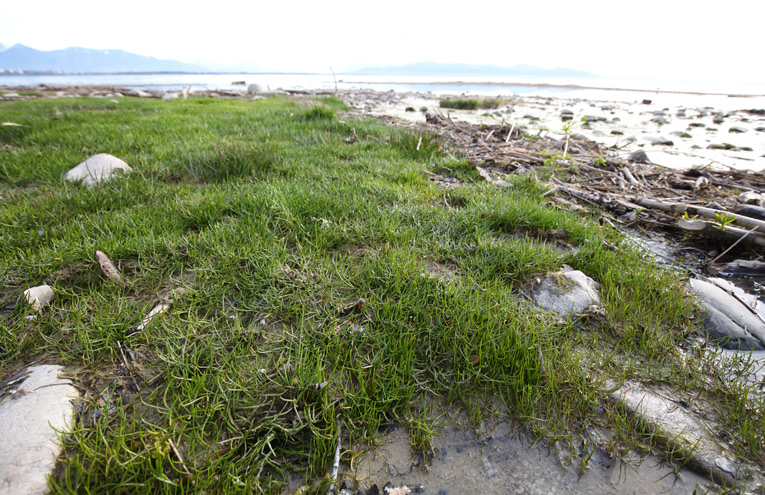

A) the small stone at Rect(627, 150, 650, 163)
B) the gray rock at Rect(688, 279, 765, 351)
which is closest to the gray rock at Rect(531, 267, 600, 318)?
the gray rock at Rect(688, 279, 765, 351)

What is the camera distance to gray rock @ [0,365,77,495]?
104cm

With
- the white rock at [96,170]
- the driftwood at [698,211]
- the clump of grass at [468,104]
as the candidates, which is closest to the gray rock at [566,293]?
the driftwood at [698,211]

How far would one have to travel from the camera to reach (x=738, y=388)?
1541 millimetres

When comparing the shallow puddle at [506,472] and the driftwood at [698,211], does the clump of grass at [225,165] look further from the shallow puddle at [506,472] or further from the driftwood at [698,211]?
the driftwood at [698,211]

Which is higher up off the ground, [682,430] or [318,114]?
[318,114]

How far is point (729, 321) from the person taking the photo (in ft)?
6.47

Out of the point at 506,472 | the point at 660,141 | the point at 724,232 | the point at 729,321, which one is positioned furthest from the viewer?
the point at 660,141

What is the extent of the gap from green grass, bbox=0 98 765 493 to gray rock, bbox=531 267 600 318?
3.5 inches

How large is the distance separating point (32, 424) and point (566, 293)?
8.98 ft

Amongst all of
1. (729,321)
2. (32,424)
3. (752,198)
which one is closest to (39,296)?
(32,424)

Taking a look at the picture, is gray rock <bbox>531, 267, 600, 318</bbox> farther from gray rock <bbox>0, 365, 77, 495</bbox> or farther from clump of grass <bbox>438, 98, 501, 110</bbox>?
clump of grass <bbox>438, 98, 501, 110</bbox>

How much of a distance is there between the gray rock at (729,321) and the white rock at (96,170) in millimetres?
5299

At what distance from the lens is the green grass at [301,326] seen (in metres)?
1.32

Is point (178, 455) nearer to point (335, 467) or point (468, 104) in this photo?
point (335, 467)
